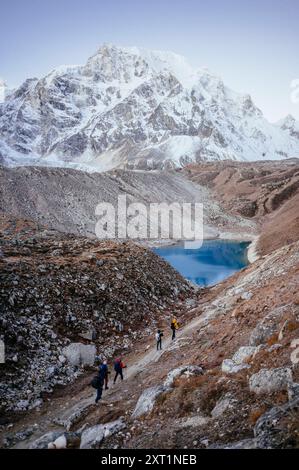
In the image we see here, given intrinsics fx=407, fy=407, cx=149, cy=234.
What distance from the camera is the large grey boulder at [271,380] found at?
10.6 meters

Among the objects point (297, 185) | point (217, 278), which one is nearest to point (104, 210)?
point (217, 278)

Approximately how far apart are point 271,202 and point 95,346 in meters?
88.7

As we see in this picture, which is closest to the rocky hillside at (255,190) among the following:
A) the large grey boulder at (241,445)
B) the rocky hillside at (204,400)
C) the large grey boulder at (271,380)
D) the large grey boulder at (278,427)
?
the rocky hillside at (204,400)

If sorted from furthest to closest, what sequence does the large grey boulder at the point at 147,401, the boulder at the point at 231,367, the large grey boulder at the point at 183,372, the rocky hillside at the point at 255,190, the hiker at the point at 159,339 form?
the rocky hillside at the point at 255,190 → the hiker at the point at 159,339 → the large grey boulder at the point at 183,372 → the boulder at the point at 231,367 → the large grey boulder at the point at 147,401

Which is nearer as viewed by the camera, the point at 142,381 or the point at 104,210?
the point at 142,381

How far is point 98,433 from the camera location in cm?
1173

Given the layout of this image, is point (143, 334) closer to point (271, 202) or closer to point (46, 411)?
point (46, 411)

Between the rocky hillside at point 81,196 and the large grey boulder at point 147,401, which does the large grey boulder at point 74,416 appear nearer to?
the large grey boulder at point 147,401

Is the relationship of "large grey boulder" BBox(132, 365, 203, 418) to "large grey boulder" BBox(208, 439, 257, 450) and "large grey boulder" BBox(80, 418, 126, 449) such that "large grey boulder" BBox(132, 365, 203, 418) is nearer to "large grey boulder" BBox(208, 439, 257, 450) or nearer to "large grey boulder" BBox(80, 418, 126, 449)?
"large grey boulder" BBox(80, 418, 126, 449)

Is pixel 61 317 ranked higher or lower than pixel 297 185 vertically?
lower

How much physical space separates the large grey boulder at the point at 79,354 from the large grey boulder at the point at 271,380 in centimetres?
1083

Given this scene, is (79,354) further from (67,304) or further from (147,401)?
(147,401)

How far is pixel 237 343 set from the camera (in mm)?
15812

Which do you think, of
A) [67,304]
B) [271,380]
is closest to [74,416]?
[271,380]
